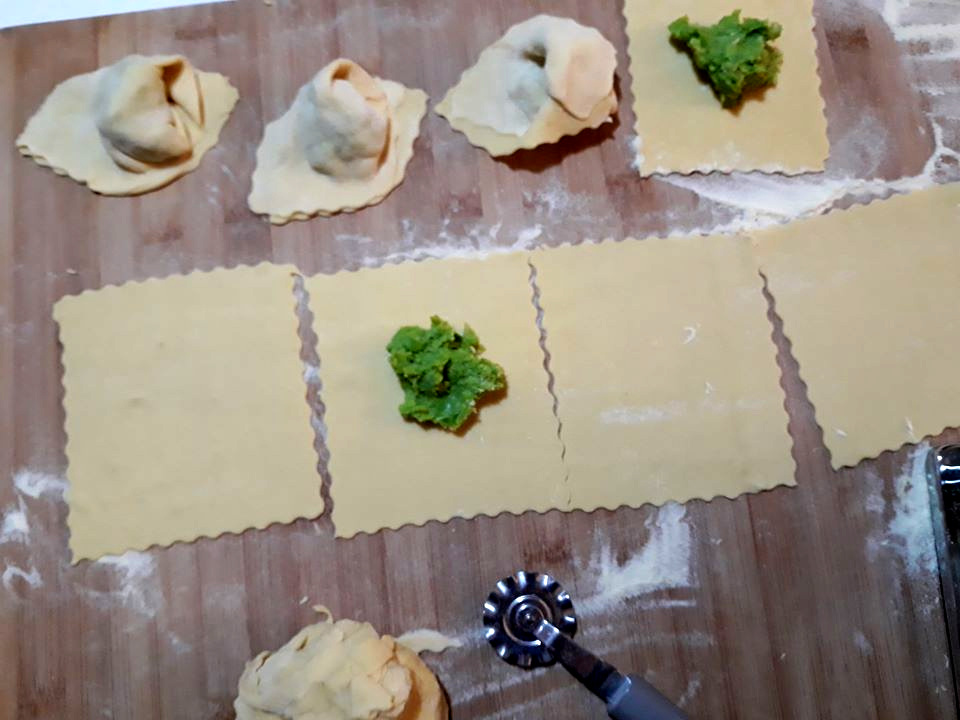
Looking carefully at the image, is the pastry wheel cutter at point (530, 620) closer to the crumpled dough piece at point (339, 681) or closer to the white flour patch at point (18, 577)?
the crumpled dough piece at point (339, 681)

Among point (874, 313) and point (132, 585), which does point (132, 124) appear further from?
point (874, 313)

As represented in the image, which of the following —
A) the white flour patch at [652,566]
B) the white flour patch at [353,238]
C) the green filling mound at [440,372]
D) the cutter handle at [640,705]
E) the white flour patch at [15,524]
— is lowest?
the cutter handle at [640,705]

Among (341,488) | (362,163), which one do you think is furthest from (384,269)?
(341,488)

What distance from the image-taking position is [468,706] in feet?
4.21

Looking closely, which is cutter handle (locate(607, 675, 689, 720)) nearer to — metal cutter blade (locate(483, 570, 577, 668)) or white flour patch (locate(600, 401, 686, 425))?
metal cutter blade (locate(483, 570, 577, 668))

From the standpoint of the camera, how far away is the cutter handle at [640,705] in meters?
1.14

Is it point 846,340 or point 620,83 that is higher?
point 620,83

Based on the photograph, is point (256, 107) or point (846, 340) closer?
point (846, 340)

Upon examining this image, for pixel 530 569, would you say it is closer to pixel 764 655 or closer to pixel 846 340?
pixel 764 655

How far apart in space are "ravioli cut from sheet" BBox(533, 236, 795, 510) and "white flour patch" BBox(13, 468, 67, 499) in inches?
30.8

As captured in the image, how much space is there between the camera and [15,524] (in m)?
1.35

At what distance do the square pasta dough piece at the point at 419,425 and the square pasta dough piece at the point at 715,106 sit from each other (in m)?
0.33

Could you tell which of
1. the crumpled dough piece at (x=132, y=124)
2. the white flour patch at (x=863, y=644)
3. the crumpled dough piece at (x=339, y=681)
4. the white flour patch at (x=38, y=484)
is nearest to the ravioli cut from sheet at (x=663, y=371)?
the white flour patch at (x=863, y=644)

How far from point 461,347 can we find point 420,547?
31cm
